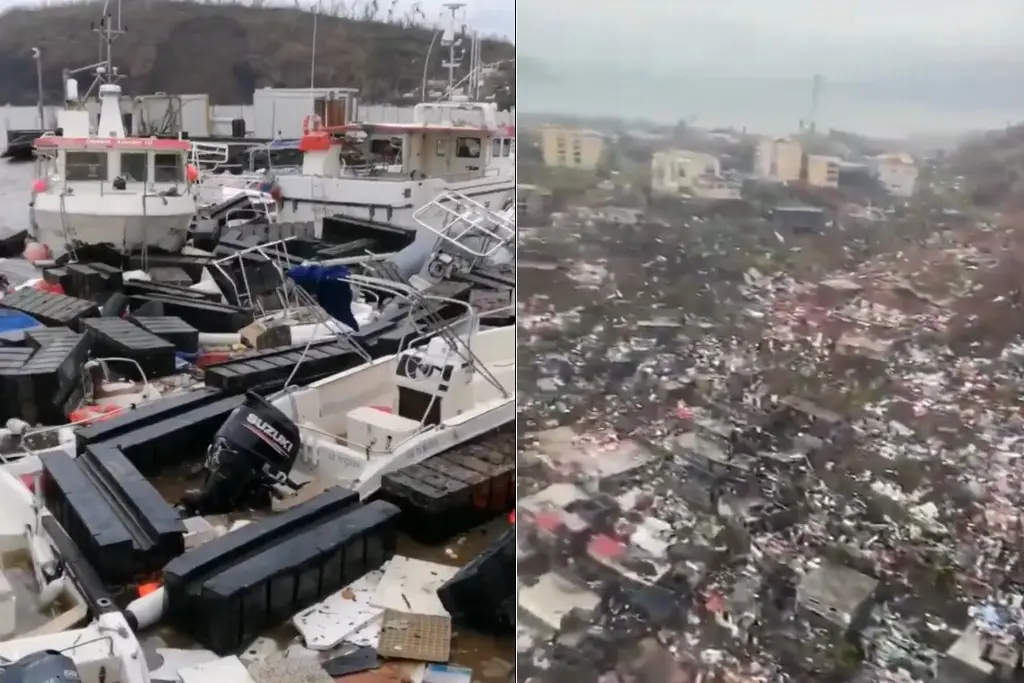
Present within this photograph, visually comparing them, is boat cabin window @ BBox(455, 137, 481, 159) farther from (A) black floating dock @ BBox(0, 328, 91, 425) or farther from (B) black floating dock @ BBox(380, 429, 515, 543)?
(B) black floating dock @ BBox(380, 429, 515, 543)

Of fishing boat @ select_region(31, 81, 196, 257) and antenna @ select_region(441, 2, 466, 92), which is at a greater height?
antenna @ select_region(441, 2, 466, 92)

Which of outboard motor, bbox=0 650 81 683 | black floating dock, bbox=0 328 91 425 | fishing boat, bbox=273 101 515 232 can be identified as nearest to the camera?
outboard motor, bbox=0 650 81 683

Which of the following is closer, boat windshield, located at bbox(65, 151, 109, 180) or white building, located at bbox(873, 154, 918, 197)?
white building, located at bbox(873, 154, 918, 197)

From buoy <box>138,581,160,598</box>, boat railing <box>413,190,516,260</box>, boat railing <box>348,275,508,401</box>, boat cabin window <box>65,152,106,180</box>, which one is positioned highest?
boat cabin window <box>65,152,106,180</box>

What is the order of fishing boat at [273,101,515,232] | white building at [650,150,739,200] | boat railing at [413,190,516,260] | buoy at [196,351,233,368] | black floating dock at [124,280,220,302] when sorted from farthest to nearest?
1. fishing boat at [273,101,515,232]
2. black floating dock at [124,280,220,302]
3. boat railing at [413,190,516,260]
4. buoy at [196,351,233,368]
5. white building at [650,150,739,200]

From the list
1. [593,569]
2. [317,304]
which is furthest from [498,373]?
[593,569]

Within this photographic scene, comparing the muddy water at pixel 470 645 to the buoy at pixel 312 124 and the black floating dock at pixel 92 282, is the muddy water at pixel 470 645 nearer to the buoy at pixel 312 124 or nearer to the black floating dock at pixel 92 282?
the black floating dock at pixel 92 282

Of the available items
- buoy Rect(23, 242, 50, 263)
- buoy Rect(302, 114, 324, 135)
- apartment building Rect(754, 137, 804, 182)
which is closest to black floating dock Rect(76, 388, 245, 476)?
apartment building Rect(754, 137, 804, 182)
